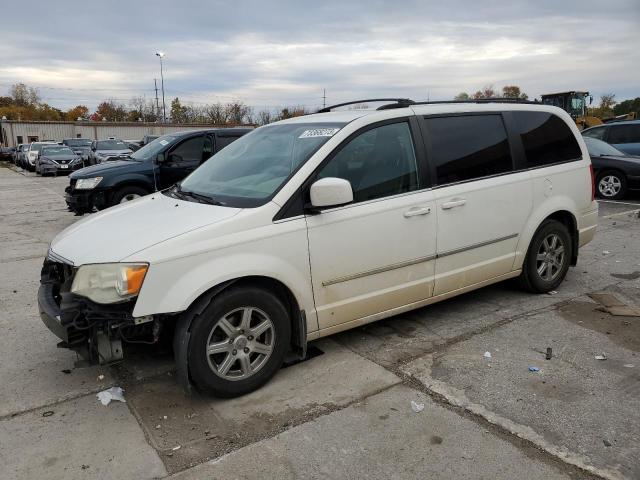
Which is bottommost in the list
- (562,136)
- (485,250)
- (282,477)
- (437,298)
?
(282,477)

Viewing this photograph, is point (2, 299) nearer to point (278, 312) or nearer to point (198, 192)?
point (198, 192)

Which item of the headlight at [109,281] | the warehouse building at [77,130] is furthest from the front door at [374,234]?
the warehouse building at [77,130]

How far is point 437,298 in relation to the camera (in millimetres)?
4445

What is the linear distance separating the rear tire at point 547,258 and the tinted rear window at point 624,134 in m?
10.2

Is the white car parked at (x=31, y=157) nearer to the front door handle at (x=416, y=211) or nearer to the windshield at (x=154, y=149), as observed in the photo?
the windshield at (x=154, y=149)

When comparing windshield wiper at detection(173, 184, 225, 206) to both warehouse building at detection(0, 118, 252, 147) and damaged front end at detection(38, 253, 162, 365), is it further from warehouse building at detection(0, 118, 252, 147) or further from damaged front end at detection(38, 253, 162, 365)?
warehouse building at detection(0, 118, 252, 147)

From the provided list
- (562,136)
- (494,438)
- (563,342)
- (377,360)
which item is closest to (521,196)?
(562,136)

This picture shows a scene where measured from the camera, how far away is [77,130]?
62250 millimetres

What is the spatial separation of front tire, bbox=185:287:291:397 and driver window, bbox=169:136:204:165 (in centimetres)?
691

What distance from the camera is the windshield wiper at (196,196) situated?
3.76 m

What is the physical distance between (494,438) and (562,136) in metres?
3.52

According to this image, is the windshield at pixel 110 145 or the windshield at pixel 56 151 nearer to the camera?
the windshield at pixel 110 145

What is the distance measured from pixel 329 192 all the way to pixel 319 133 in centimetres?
72

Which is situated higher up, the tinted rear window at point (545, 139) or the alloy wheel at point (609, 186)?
the tinted rear window at point (545, 139)
